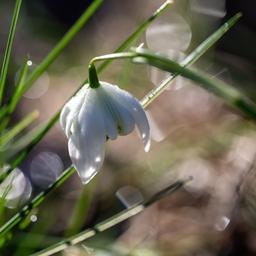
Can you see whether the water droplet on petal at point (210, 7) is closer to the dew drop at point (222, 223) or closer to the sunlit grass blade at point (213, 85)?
the dew drop at point (222, 223)

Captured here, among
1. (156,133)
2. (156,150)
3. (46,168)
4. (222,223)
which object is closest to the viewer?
(222,223)

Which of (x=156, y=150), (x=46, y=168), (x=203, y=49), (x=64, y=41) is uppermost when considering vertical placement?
(x=46, y=168)

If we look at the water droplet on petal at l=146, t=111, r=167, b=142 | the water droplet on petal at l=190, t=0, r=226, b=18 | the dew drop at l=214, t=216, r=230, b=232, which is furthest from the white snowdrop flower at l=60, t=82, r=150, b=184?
the water droplet on petal at l=190, t=0, r=226, b=18

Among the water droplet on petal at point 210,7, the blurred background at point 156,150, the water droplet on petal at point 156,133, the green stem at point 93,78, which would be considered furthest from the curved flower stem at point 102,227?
the water droplet on petal at point 210,7

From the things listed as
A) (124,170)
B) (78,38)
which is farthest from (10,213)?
(78,38)

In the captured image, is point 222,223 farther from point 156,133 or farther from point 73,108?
point 73,108

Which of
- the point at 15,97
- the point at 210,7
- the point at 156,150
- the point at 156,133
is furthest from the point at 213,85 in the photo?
the point at 210,7

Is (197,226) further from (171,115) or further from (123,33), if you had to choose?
(123,33)
